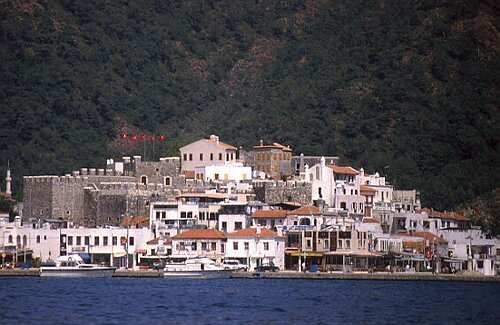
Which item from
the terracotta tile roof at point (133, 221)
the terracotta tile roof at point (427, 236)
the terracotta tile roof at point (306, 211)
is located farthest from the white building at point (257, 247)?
the terracotta tile roof at point (427, 236)

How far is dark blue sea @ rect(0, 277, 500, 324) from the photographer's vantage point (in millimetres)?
95750

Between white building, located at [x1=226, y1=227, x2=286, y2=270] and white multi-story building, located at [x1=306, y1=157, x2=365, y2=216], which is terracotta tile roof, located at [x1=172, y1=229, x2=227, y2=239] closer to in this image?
white building, located at [x1=226, y1=227, x2=286, y2=270]

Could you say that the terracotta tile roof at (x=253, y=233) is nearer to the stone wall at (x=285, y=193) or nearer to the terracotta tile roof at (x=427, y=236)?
the stone wall at (x=285, y=193)

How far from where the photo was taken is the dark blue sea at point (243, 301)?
95.8m

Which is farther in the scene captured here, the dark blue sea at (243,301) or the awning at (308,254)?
the awning at (308,254)

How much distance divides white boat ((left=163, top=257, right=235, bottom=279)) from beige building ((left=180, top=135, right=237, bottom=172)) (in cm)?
2490

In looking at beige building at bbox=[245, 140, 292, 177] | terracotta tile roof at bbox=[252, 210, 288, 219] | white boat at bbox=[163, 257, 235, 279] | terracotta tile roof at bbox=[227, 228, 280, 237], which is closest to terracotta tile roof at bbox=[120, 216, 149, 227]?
terracotta tile roof at bbox=[252, 210, 288, 219]

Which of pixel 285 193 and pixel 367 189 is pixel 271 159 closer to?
pixel 367 189

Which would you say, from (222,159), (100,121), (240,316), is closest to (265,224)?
(222,159)

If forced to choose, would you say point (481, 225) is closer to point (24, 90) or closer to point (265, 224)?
point (265, 224)

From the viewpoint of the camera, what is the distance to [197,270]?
128375 mm

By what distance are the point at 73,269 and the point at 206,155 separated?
28572 millimetres

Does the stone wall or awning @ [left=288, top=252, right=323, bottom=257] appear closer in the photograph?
awning @ [left=288, top=252, right=323, bottom=257]

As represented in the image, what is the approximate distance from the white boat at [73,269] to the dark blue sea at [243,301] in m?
0.83
